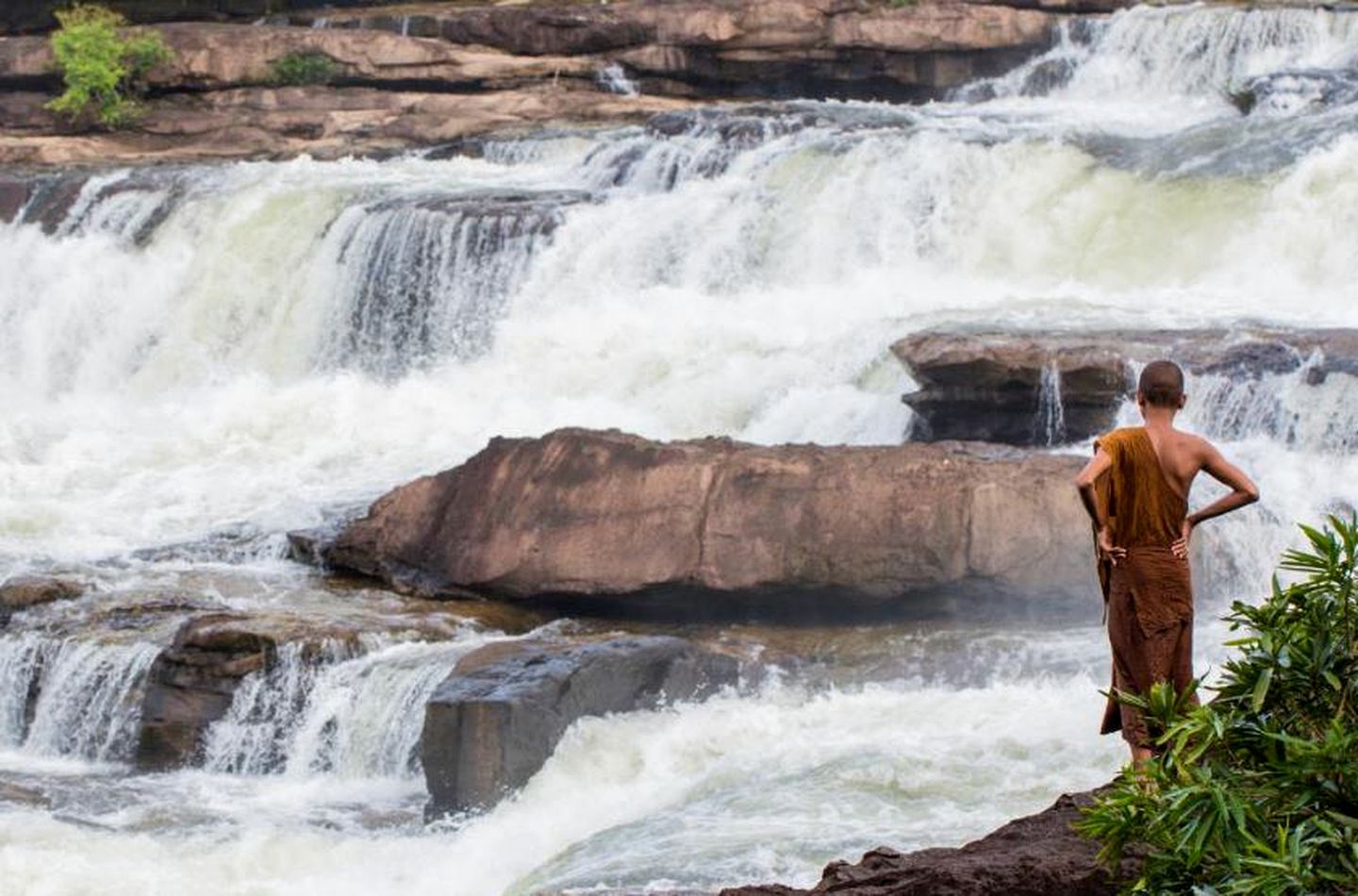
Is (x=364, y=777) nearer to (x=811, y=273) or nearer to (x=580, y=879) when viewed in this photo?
(x=580, y=879)

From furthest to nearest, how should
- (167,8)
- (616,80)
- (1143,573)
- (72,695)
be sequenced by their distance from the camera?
(167,8) → (616,80) → (72,695) → (1143,573)

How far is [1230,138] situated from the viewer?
20625mm

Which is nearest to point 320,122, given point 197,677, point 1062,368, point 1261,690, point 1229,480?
point 1062,368

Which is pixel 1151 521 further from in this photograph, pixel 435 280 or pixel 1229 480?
pixel 435 280

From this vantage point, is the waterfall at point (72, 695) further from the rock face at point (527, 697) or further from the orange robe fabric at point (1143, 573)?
the orange robe fabric at point (1143, 573)

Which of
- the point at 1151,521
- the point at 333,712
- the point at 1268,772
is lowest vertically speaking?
the point at 333,712

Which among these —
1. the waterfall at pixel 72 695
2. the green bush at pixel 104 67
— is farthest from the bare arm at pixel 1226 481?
the green bush at pixel 104 67

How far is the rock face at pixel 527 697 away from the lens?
11.0 m

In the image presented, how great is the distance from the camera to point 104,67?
27531 mm

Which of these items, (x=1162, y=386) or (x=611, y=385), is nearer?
(x=1162, y=386)

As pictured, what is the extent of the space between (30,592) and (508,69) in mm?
14373

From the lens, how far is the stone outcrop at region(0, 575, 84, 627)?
13.9 m


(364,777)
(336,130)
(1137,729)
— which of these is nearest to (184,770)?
(364,777)

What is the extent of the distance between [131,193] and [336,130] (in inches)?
122
